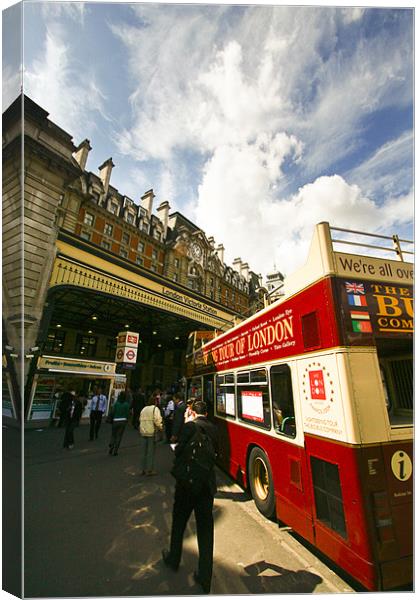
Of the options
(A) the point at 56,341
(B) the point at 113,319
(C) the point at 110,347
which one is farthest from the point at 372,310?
(C) the point at 110,347

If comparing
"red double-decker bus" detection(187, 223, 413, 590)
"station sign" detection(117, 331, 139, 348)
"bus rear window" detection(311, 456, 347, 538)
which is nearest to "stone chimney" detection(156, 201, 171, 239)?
"station sign" detection(117, 331, 139, 348)

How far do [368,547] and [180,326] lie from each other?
66.5ft

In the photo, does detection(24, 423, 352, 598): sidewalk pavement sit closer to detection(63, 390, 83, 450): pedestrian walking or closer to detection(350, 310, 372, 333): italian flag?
detection(63, 390, 83, 450): pedestrian walking

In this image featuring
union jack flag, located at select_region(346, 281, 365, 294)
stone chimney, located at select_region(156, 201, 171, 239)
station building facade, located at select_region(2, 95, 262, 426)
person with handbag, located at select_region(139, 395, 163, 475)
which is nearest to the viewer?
station building facade, located at select_region(2, 95, 262, 426)

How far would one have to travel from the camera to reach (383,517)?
252cm

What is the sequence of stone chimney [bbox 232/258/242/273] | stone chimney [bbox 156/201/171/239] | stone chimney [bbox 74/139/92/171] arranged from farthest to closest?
stone chimney [bbox 232/258/242/273], stone chimney [bbox 156/201/171/239], stone chimney [bbox 74/139/92/171]

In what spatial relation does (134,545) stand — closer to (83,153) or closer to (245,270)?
(83,153)

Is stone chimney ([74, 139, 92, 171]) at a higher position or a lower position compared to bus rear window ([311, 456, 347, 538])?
higher

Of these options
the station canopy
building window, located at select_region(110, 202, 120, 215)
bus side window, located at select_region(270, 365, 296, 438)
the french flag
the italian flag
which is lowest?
bus side window, located at select_region(270, 365, 296, 438)

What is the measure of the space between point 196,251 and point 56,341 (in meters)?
19.2

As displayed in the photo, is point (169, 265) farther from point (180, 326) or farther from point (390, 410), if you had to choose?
point (390, 410)

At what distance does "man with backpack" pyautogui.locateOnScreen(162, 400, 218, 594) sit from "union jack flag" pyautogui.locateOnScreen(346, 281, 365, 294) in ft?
8.64

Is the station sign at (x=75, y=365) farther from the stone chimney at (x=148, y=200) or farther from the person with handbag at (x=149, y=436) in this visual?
the stone chimney at (x=148, y=200)

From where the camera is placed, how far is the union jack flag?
10.6 ft
